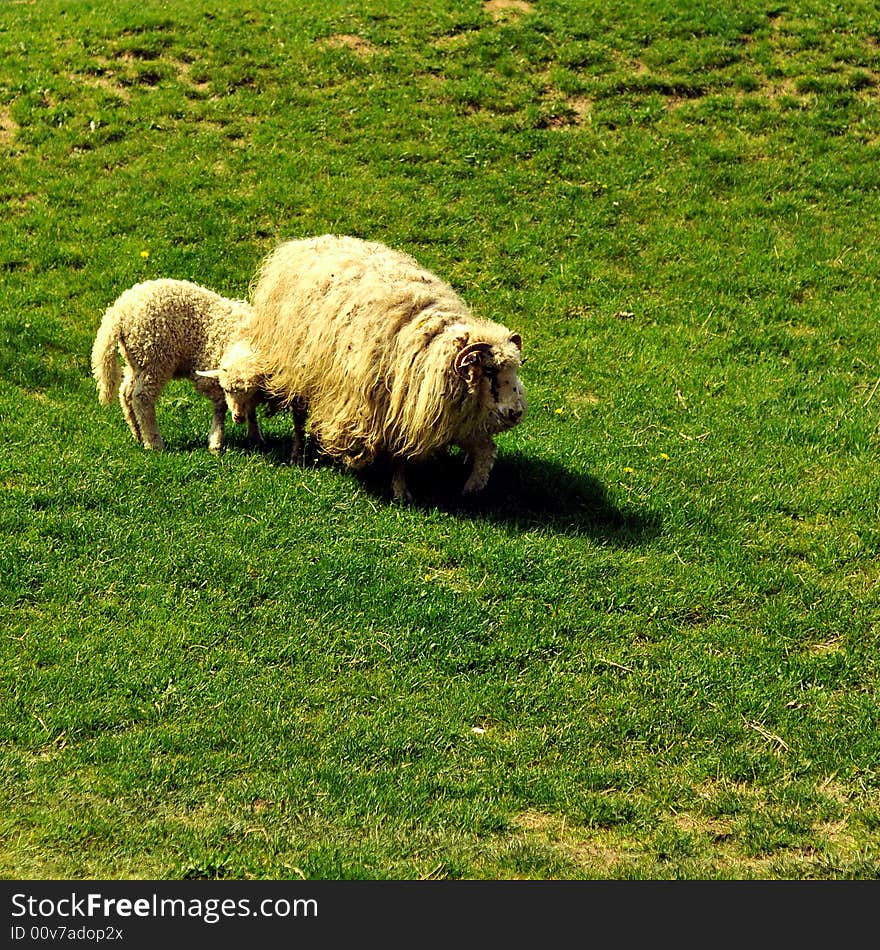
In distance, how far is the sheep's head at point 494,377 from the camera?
901cm

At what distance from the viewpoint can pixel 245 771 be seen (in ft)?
22.8

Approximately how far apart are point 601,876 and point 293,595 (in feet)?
10.3

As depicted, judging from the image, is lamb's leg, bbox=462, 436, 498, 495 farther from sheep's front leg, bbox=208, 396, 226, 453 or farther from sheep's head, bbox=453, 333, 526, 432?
sheep's front leg, bbox=208, 396, 226, 453

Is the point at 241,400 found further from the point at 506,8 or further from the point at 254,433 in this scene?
the point at 506,8

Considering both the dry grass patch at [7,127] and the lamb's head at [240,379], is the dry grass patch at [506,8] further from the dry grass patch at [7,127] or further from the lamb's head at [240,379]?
the lamb's head at [240,379]

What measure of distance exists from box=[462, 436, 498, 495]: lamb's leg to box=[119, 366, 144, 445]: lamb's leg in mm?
3076

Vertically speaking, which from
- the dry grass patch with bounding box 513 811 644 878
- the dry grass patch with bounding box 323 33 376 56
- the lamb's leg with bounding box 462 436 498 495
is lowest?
the dry grass patch with bounding box 513 811 644 878

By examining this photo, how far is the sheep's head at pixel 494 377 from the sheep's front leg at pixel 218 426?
8.76ft

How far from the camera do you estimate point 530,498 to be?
9.80m

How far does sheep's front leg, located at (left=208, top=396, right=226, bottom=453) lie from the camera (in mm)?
10516

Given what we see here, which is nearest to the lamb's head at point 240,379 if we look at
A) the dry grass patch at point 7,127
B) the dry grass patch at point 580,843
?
the dry grass patch at point 580,843

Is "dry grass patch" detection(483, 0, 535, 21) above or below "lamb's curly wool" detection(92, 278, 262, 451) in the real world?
above

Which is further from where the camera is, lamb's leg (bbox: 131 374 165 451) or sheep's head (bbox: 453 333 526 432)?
lamb's leg (bbox: 131 374 165 451)

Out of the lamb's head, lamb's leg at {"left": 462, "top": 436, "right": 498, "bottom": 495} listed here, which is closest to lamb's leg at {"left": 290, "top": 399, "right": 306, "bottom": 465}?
the lamb's head
